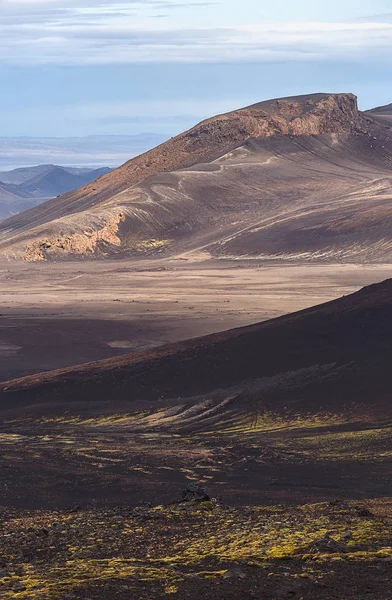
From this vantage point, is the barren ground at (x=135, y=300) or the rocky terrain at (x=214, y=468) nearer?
the rocky terrain at (x=214, y=468)

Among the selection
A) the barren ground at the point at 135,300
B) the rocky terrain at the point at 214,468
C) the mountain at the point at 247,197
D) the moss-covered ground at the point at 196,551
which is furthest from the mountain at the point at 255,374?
the mountain at the point at 247,197

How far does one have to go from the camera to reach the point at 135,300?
196 feet

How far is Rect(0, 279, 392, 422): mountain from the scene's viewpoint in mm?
28125

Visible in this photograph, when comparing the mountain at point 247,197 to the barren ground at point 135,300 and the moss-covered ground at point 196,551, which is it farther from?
the moss-covered ground at point 196,551

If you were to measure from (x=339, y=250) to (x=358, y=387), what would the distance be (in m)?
56.7

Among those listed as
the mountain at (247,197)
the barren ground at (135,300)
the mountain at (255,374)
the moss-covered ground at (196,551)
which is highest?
the mountain at (247,197)

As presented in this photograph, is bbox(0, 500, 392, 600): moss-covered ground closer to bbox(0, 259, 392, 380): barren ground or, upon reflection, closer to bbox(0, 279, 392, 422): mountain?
bbox(0, 279, 392, 422): mountain

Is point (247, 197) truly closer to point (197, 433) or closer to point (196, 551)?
point (197, 433)

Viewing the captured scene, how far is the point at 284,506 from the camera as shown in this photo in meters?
18.0

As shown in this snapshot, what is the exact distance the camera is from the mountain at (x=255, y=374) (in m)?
28.1

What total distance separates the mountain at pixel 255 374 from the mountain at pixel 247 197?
156 ft

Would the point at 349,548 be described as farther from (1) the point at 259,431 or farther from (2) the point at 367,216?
(2) the point at 367,216

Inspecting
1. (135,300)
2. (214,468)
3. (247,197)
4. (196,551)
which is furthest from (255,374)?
(247,197)

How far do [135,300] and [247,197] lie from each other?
158 feet
